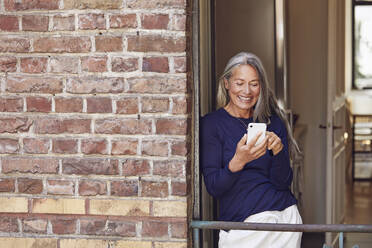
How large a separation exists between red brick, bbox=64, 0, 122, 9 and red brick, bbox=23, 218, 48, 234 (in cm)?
87

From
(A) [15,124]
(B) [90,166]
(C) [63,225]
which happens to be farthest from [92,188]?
(A) [15,124]

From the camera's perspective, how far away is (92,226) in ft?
8.75

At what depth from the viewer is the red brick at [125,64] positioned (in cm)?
259

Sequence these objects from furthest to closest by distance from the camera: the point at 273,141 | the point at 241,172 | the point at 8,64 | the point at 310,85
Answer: the point at 310,85 < the point at 241,172 < the point at 273,141 < the point at 8,64

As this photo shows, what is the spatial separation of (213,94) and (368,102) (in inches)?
306

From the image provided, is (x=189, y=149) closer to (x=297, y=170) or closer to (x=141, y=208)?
(x=141, y=208)

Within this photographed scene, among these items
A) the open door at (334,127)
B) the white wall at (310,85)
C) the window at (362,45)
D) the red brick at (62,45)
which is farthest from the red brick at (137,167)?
the window at (362,45)

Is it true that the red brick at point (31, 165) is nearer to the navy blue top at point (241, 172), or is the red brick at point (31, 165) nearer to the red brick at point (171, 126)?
the red brick at point (171, 126)

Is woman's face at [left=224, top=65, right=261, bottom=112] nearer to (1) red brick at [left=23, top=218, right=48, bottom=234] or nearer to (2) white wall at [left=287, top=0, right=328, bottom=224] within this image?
(1) red brick at [left=23, top=218, right=48, bottom=234]

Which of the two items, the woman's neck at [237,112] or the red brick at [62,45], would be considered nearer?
the red brick at [62,45]

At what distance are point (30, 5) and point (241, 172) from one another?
1172mm

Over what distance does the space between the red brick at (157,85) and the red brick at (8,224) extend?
722 millimetres

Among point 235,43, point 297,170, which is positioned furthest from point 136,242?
point 297,170

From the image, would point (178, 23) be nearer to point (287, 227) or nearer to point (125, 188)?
point (125, 188)
